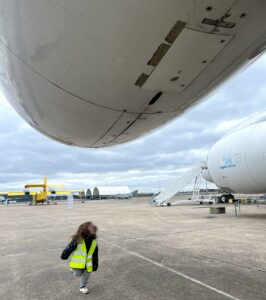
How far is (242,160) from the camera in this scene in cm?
1431

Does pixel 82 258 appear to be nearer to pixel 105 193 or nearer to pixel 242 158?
pixel 242 158

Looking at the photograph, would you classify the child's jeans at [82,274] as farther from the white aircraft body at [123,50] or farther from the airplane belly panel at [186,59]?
the airplane belly panel at [186,59]

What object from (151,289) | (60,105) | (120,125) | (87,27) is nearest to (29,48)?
(87,27)

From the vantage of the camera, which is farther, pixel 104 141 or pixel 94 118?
pixel 104 141

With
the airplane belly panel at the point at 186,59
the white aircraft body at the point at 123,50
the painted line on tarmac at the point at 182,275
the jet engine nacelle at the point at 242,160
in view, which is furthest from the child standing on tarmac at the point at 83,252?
the jet engine nacelle at the point at 242,160

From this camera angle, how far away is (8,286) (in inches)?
206

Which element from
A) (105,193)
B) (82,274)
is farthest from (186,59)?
(105,193)

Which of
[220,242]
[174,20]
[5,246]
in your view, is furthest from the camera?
[5,246]

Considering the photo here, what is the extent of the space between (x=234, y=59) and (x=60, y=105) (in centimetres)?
152

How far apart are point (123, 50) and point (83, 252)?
11.3 ft

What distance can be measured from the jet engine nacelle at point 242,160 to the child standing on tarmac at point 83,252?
34.5ft

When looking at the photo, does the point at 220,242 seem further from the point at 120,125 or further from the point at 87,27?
the point at 87,27

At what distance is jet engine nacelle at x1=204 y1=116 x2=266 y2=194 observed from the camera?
1351 cm

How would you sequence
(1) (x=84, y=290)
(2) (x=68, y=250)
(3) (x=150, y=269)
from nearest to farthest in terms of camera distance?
(2) (x=68, y=250)
(1) (x=84, y=290)
(3) (x=150, y=269)
